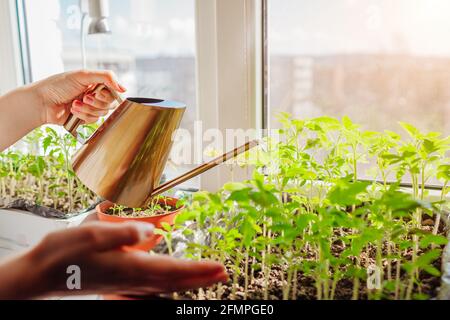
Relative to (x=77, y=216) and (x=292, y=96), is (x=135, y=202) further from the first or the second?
(x=292, y=96)

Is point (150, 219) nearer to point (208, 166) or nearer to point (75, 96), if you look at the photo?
point (208, 166)

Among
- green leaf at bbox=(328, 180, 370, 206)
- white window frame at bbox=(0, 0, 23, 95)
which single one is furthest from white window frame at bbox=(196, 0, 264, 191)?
white window frame at bbox=(0, 0, 23, 95)

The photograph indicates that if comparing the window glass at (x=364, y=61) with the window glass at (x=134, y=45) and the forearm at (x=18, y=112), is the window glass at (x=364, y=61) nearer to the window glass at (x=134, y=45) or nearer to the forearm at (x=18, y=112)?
the window glass at (x=134, y=45)

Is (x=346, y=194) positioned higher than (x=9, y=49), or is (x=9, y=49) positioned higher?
(x=9, y=49)

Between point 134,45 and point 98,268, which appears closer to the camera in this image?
point 98,268

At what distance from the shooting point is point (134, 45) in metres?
1.41

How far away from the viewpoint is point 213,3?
1.10m

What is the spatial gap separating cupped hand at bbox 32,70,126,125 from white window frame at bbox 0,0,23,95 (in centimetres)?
60

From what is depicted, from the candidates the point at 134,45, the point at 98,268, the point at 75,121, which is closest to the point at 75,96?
the point at 75,121

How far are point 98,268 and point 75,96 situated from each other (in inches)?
23.8

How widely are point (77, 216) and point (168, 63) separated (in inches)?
20.5

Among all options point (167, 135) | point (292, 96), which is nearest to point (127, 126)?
point (167, 135)

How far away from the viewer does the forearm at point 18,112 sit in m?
1.04

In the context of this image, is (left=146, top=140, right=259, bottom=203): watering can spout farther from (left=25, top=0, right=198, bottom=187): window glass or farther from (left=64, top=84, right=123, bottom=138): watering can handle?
(left=25, top=0, right=198, bottom=187): window glass
